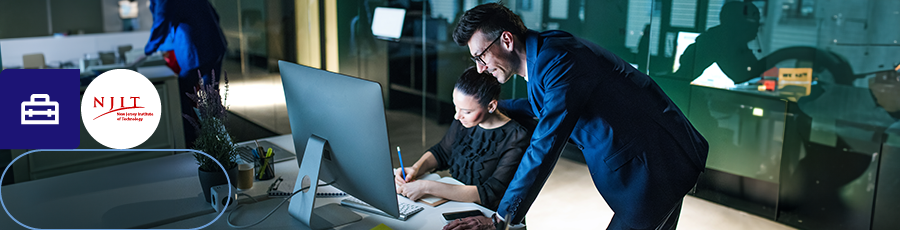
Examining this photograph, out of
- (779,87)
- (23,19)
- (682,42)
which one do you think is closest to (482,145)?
(682,42)

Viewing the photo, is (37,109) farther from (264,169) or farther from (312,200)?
(312,200)

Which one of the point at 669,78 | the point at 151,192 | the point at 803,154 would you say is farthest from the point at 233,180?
the point at 803,154

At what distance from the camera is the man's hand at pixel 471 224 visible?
1518 millimetres

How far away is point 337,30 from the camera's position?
507 centimetres

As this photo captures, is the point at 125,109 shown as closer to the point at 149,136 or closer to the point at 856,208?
the point at 149,136

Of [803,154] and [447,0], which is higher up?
[447,0]

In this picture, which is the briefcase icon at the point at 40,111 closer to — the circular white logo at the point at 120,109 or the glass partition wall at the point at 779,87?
the circular white logo at the point at 120,109

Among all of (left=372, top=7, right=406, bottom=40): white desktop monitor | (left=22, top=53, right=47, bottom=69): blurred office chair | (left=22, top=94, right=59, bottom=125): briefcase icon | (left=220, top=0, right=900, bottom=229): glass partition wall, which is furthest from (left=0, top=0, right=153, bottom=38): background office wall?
(left=220, top=0, right=900, bottom=229): glass partition wall

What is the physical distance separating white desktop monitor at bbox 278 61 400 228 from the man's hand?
0.50 feet

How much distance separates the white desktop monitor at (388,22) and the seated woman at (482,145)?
2.63m

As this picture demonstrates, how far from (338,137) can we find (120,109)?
7.45ft

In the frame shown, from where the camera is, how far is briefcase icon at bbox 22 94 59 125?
242 cm

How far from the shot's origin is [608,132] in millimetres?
1626

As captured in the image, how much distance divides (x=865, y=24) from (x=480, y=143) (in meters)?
1.92
